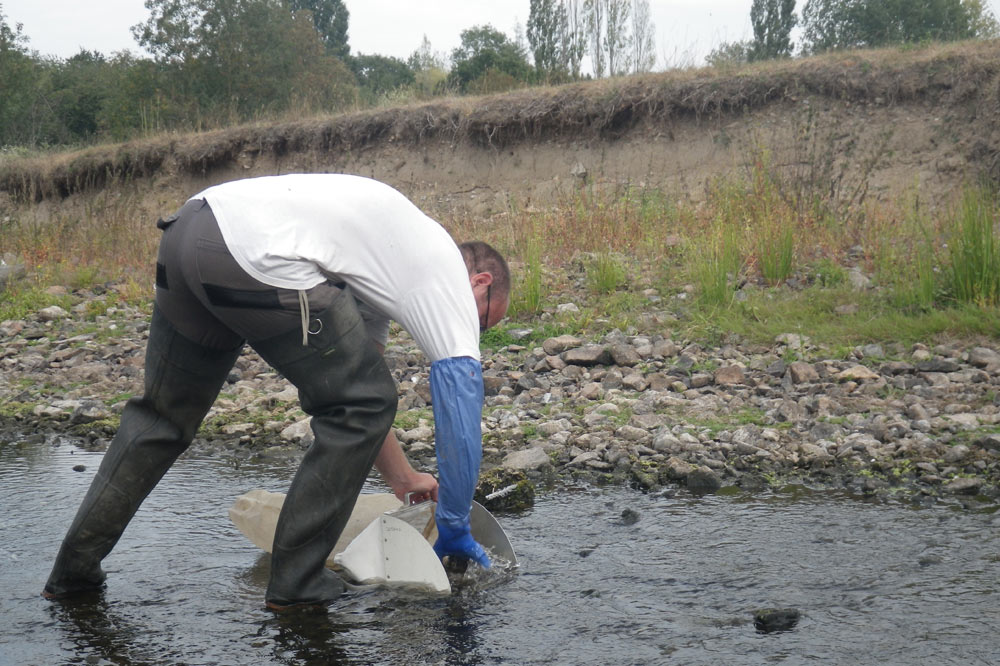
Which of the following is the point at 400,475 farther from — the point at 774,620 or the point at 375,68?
the point at 375,68

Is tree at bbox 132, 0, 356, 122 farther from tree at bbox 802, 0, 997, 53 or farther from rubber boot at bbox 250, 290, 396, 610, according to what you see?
rubber boot at bbox 250, 290, 396, 610

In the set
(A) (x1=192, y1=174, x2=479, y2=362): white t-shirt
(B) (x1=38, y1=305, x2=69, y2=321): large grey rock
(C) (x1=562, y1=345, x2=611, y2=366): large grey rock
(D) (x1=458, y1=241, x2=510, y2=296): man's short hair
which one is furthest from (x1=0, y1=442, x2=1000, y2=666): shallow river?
(B) (x1=38, y1=305, x2=69, y2=321): large grey rock

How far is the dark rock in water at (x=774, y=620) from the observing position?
8.96 ft

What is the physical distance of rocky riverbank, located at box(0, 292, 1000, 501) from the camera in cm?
429

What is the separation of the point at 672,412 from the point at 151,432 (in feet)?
9.95

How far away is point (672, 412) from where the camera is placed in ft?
16.9

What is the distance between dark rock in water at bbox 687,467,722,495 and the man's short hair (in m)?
1.74

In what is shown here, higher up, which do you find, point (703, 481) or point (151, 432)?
point (151, 432)

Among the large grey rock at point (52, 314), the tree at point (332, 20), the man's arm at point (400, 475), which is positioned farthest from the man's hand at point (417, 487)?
the tree at point (332, 20)

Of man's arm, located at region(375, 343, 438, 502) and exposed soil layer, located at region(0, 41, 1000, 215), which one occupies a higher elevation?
exposed soil layer, located at region(0, 41, 1000, 215)

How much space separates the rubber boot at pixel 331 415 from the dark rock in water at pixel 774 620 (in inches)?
48.6

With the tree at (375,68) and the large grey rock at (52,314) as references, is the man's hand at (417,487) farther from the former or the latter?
the tree at (375,68)

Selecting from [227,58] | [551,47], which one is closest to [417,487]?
[551,47]

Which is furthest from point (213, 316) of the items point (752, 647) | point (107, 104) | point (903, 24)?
point (903, 24)
